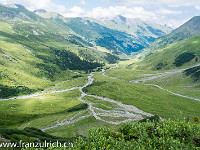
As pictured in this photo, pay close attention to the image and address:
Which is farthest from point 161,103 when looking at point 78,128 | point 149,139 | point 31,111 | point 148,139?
point 31,111

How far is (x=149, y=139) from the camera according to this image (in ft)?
140

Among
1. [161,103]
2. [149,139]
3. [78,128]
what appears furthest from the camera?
[161,103]

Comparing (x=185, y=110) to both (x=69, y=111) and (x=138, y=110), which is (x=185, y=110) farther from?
(x=69, y=111)

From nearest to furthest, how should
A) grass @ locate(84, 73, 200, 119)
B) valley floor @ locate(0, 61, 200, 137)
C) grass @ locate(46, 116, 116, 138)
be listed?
grass @ locate(46, 116, 116, 138) → valley floor @ locate(0, 61, 200, 137) → grass @ locate(84, 73, 200, 119)

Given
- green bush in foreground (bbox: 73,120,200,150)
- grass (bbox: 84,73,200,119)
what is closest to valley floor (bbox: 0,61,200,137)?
grass (bbox: 84,73,200,119)

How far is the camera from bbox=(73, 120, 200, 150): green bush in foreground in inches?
1559

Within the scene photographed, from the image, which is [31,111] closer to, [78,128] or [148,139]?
[78,128]

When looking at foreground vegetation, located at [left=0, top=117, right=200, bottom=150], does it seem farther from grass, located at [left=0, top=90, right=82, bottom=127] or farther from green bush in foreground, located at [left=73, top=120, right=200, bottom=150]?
grass, located at [left=0, top=90, right=82, bottom=127]

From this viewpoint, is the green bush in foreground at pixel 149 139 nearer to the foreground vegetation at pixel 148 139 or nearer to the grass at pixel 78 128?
the foreground vegetation at pixel 148 139

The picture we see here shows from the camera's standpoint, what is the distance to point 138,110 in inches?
5650

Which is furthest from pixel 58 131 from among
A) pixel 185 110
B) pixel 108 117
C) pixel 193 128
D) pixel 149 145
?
pixel 185 110

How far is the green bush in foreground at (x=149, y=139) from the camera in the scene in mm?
39594

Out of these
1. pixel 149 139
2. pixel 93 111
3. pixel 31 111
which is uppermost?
pixel 149 139

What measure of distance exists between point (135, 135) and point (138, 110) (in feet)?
333
